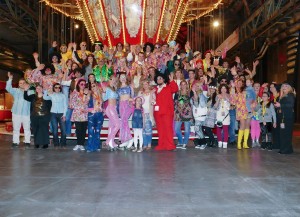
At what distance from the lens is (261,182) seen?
5.37 meters

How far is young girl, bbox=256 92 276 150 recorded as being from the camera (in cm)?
976

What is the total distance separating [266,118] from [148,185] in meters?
5.67

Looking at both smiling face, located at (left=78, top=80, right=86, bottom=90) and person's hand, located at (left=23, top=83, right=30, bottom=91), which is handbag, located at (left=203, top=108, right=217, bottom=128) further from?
person's hand, located at (left=23, top=83, right=30, bottom=91)

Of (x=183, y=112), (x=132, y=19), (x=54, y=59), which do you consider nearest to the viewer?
(x=183, y=112)

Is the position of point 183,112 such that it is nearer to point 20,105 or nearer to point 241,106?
point 241,106

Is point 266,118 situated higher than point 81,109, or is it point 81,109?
point 81,109

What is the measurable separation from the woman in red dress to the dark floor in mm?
1284

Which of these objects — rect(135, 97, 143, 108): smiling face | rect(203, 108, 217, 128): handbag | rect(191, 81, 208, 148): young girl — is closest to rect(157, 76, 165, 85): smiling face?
rect(135, 97, 143, 108): smiling face

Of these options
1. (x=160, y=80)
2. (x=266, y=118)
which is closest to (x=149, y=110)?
(x=160, y=80)

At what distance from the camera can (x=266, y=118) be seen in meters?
9.87

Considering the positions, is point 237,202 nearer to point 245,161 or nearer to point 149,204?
point 149,204

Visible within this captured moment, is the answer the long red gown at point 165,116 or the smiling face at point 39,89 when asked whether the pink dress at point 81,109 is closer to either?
the smiling face at point 39,89

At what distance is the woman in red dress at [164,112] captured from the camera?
941 cm

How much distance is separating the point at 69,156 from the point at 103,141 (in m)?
2.66
